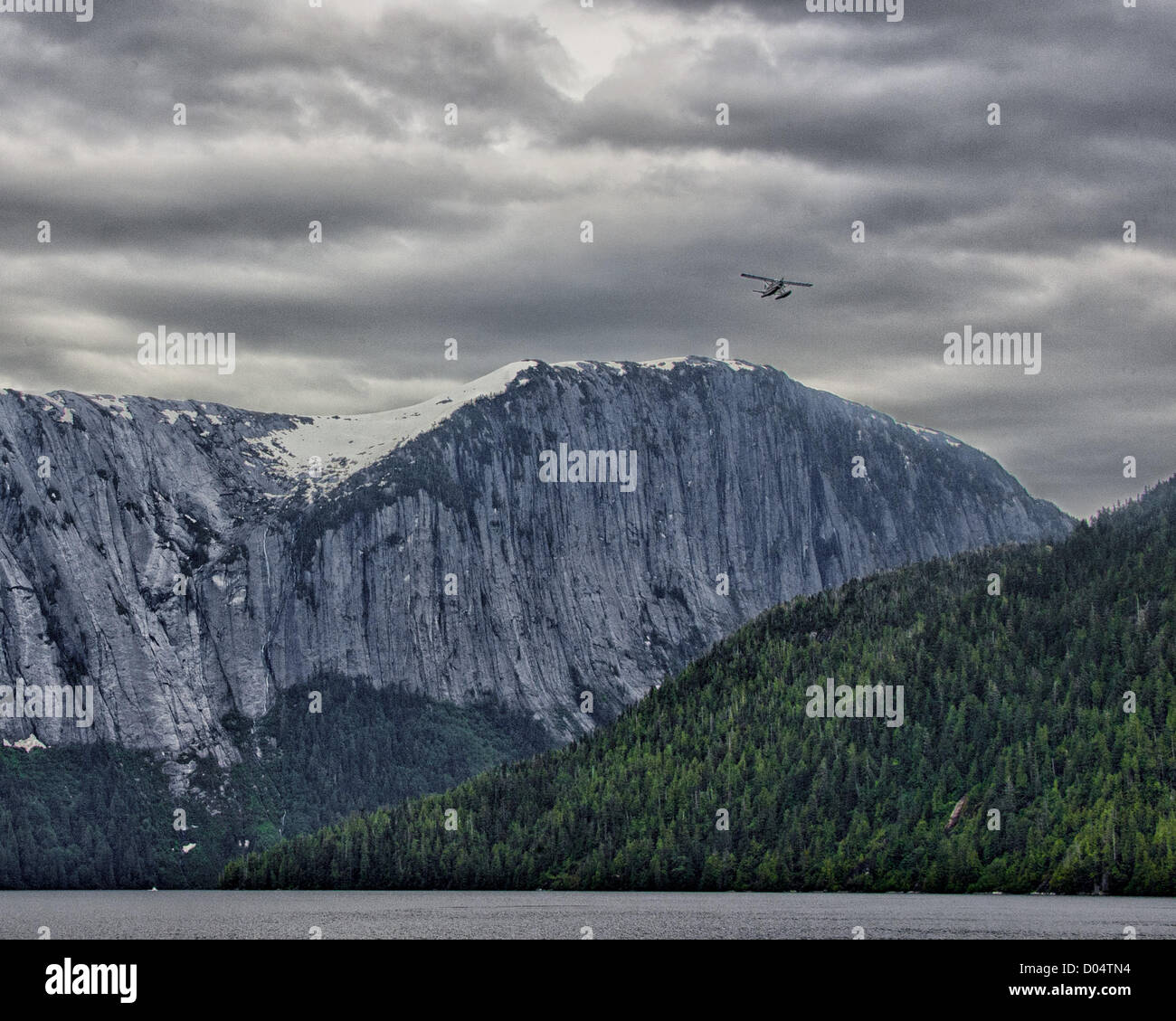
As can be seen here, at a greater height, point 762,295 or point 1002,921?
point 762,295
